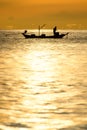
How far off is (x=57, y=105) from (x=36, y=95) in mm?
3150

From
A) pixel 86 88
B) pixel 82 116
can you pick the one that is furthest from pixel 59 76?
pixel 82 116

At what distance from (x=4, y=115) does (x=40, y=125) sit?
239cm

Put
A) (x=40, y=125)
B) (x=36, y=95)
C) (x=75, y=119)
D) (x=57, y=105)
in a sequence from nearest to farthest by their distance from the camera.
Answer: (x=40, y=125) → (x=75, y=119) → (x=57, y=105) → (x=36, y=95)

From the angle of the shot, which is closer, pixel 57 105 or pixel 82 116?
pixel 82 116

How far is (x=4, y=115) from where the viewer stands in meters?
18.8

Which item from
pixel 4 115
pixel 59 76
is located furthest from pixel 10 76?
pixel 4 115

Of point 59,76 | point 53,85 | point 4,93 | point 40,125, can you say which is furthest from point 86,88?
point 40,125

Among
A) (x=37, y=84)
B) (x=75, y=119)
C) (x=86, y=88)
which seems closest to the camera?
(x=75, y=119)

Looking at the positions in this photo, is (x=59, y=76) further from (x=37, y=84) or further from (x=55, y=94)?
(x=55, y=94)

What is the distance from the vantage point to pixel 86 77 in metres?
33.6

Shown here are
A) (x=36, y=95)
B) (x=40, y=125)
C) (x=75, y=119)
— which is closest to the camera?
(x=40, y=125)

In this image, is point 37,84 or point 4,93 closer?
point 4,93

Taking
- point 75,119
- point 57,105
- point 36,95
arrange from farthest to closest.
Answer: point 36,95 < point 57,105 < point 75,119

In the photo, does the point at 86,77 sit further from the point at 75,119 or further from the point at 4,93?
the point at 75,119
